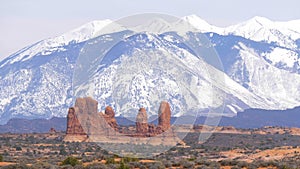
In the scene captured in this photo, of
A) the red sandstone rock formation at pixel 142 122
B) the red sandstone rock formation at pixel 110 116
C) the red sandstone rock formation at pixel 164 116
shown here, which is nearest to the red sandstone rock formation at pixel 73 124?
the red sandstone rock formation at pixel 110 116

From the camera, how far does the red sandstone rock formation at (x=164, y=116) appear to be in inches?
4715

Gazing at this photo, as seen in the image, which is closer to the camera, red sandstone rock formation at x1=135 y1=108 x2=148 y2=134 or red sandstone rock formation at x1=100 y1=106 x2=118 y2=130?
red sandstone rock formation at x1=135 y1=108 x2=148 y2=134

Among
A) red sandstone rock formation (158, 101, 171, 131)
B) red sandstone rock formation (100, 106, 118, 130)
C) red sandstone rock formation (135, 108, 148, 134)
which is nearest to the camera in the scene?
red sandstone rock formation (158, 101, 171, 131)

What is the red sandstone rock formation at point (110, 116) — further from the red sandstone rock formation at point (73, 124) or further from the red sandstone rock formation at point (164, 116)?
the red sandstone rock formation at point (164, 116)

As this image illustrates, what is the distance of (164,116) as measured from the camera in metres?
120

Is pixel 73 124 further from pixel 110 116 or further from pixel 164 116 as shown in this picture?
pixel 164 116

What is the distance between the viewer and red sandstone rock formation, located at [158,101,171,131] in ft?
393

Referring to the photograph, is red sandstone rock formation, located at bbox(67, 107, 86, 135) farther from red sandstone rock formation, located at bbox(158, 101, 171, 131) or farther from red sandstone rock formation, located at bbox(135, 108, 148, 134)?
red sandstone rock formation, located at bbox(158, 101, 171, 131)

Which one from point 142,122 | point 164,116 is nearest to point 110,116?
point 142,122

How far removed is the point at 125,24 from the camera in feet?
230

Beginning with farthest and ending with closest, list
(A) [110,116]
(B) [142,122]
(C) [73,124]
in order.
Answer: (A) [110,116] < (C) [73,124] < (B) [142,122]

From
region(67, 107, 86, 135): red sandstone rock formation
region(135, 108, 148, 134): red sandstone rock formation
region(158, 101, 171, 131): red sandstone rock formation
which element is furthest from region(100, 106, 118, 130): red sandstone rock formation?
region(158, 101, 171, 131): red sandstone rock formation

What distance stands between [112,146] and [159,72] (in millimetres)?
29374

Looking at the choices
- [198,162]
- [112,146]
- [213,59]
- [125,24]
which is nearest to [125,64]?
[112,146]
